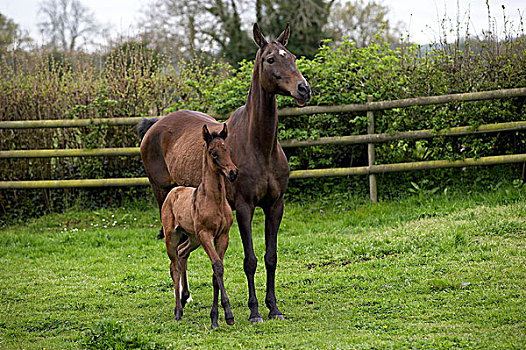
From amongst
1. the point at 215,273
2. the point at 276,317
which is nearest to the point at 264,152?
the point at 215,273

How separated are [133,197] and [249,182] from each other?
6.27 meters

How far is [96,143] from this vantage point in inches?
432

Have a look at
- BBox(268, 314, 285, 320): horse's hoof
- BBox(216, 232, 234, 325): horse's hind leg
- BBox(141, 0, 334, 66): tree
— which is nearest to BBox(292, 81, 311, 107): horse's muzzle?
BBox(216, 232, 234, 325): horse's hind leg

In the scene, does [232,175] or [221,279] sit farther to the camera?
[221,279]

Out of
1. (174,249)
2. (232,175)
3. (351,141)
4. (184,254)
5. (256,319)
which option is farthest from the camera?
(351,141)

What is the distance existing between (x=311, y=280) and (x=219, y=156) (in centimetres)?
239

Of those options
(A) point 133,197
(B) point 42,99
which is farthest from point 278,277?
(B) point 42,99

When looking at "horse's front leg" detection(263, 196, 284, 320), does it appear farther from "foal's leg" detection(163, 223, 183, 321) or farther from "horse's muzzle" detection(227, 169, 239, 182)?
"foal's leg" detection(163, 223, 183, 321)

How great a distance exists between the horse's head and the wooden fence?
458cm

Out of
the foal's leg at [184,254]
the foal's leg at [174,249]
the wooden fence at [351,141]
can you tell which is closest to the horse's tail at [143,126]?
the wooden fence at [351,141]

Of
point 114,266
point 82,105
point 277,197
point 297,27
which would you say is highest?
point 297,27

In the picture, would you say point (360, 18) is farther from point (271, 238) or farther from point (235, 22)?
point (271, 238)

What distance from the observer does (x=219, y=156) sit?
5.09 meters

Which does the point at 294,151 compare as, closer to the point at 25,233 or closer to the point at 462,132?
the point at 462,132
